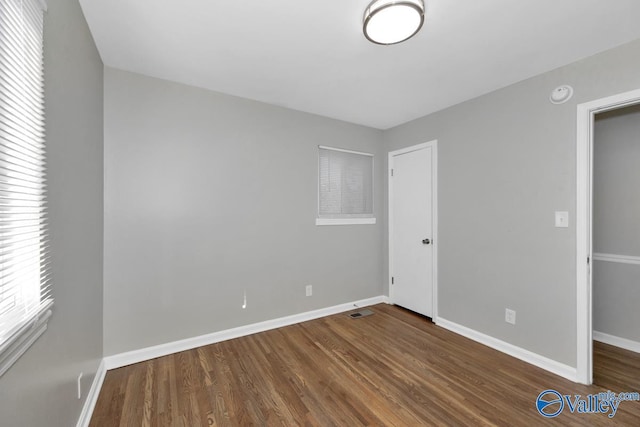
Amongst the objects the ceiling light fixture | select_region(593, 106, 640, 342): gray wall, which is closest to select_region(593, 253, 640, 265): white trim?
select_region(593, 106, 640, 342): gray wall

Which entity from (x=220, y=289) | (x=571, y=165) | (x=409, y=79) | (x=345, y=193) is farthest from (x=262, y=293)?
(x=571, y=165)

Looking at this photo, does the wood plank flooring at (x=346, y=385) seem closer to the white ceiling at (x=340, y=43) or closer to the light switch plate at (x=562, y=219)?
the light switch plate at (x=562, y=219)

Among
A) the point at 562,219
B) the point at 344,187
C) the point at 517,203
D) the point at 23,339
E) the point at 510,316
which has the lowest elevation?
the point at 510,316

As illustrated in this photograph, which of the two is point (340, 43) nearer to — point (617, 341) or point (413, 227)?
point (413, 227)

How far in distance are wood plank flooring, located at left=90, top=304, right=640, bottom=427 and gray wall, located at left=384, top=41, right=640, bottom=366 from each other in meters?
0.40

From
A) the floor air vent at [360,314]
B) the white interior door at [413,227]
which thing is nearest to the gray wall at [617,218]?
the white interior door at [413,227]

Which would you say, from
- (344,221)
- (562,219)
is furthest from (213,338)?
(562,219)

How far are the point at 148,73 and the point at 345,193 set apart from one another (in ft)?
7.92

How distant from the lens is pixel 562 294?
85.8 inches

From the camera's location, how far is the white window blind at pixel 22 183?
87 cm

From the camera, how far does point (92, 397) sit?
1.79 m

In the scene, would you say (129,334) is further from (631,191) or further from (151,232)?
(631,191)

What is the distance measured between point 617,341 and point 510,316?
3.81 feet

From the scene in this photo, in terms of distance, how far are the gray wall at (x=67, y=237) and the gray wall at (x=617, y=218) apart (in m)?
4.34
